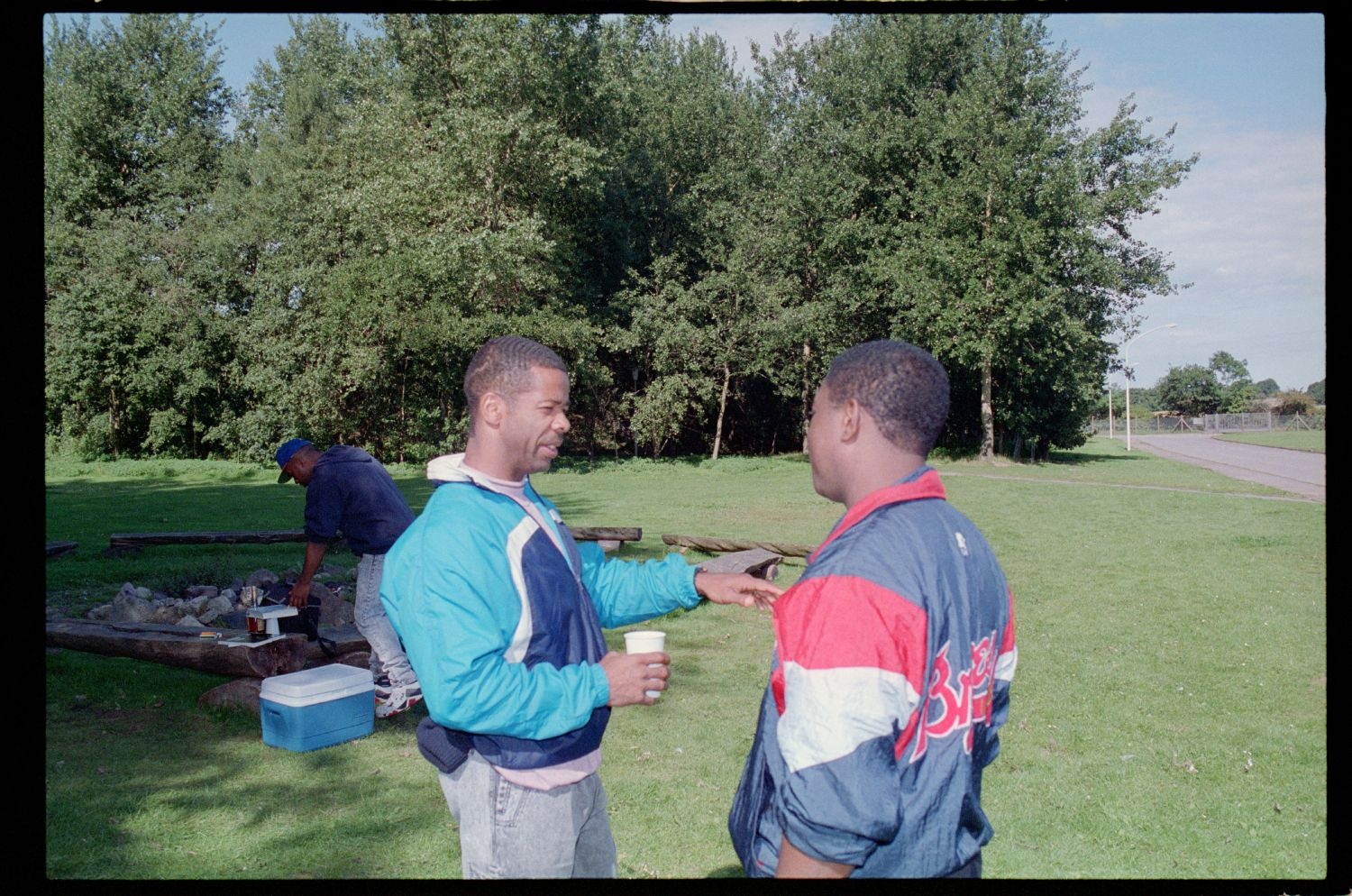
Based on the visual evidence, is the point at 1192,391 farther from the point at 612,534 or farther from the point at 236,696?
the point at 236,696

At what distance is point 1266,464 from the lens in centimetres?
3716

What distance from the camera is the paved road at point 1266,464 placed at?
87.8 feet

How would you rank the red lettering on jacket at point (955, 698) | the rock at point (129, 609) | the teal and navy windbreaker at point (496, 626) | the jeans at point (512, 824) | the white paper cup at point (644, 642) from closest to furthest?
the red lettering on jacket at point (955, 698)
the teal and navy windbreaker at point (496, 626)
the jeans at point (512, 824)
the white paper cup at point (644, 642)
the rock at point (129, 609)

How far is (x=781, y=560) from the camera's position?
1289cm

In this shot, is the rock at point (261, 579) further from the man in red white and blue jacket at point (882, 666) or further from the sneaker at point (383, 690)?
the man in red white and blue jacket at point (882, 666)

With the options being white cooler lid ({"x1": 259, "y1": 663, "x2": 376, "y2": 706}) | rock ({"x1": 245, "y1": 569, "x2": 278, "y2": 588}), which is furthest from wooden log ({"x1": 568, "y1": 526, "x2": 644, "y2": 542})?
white cooler lid ({"x1": 259, "y1": 663, "x2": 376, "y2": 706})

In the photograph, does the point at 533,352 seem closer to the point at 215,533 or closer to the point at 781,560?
the point at 781,560

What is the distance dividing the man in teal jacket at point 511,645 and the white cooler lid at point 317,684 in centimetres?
382

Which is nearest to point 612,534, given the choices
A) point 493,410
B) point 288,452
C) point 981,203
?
point 288,452

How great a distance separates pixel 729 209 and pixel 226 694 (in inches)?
1368

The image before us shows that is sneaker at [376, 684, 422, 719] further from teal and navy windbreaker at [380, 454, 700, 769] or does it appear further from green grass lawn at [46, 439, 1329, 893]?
teal and navy windbreaker at [380, 454, 700, 769]

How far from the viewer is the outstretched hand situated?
3184 mm

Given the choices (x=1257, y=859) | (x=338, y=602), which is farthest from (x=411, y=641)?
(x=338, y=602)

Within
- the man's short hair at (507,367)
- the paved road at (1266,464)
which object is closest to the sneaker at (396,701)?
the man's short hair at (507,367)
